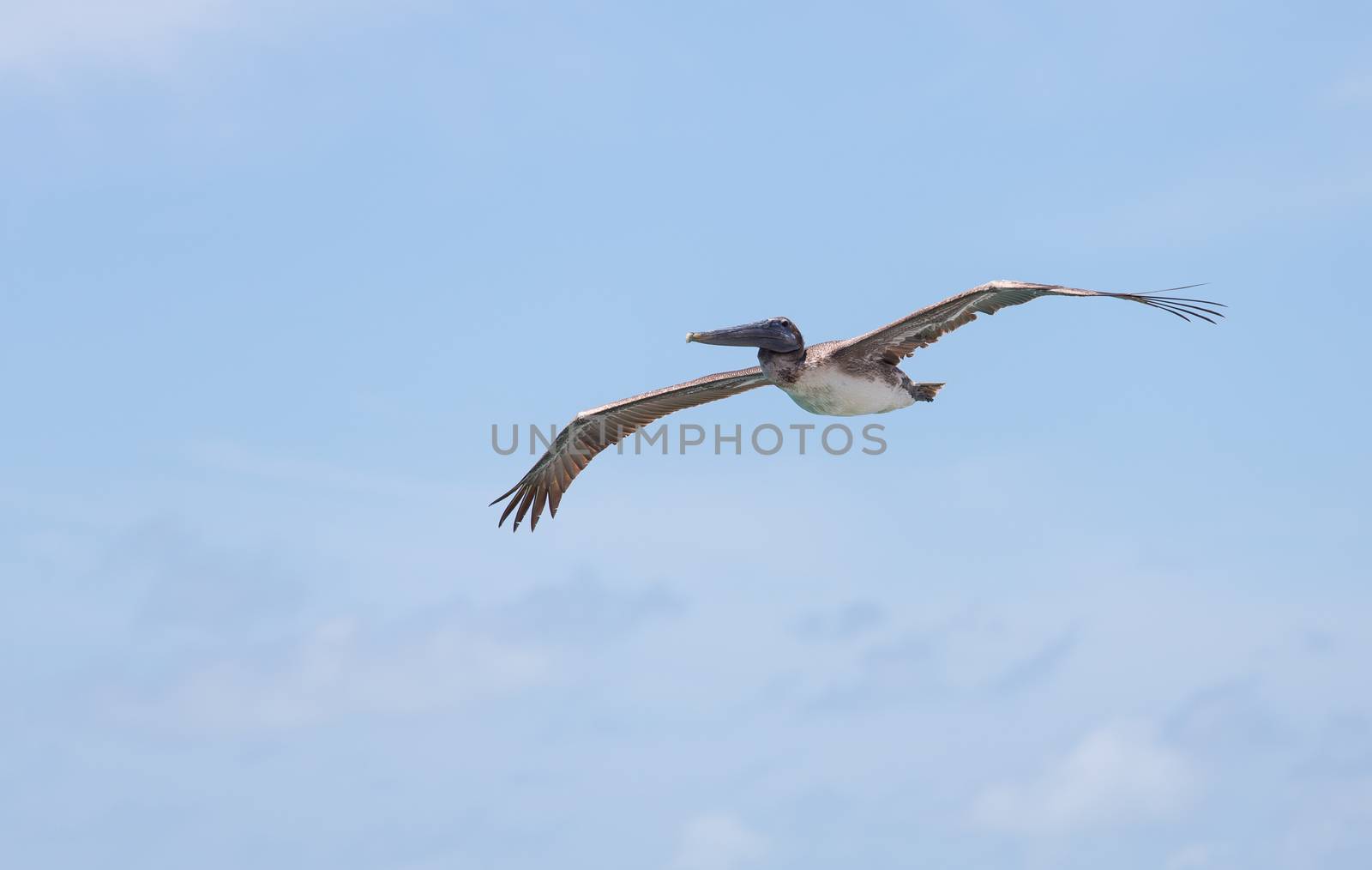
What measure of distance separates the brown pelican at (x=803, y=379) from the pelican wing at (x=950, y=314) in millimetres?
11

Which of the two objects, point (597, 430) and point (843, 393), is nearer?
point (843, 393)

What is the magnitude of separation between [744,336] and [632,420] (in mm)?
2832

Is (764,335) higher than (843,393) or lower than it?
higher

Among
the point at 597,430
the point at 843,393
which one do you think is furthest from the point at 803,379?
the point at 597,430

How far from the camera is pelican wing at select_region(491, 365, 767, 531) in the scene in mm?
20641

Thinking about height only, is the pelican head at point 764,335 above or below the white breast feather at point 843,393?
above

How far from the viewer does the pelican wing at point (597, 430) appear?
2064 centimetres

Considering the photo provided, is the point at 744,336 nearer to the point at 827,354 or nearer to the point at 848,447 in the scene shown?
the point at 827,354

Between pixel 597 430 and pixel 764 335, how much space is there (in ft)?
11.2

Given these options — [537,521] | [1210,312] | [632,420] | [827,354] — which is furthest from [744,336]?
[1210,312]

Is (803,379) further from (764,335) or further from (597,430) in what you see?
(597,430)

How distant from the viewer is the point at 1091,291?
1622cm

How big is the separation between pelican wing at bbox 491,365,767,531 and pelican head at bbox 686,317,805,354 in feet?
2.65

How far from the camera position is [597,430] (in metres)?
21.7
